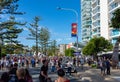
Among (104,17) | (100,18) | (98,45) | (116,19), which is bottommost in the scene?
(98,45)

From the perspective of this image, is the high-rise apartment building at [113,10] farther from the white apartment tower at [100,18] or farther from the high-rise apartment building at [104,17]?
the white apartment tower at [100,18]

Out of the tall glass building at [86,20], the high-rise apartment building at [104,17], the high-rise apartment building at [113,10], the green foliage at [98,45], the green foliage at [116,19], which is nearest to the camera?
the green foliage at [116,19]

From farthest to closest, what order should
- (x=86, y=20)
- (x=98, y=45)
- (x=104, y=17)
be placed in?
1. (x=86, y=20)
2. (x=104, y=17)
3. (x=98, y=45)

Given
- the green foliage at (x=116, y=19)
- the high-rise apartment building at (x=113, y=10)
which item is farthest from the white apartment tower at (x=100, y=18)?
the green foliage at (x=116, y=19)

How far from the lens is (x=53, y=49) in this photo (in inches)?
6531

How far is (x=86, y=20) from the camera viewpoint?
163m

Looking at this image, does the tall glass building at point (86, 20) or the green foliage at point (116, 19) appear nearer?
the green foliage at point (116, 19)

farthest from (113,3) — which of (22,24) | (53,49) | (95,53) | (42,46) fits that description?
(53,49)

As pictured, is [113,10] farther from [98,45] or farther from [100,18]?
[100,18]

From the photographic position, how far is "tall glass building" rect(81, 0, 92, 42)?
16062 centimetres

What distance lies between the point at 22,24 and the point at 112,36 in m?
44.7

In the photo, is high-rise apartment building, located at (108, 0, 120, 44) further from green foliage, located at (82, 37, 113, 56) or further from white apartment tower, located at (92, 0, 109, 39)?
green foliage, located at (82, 37, 113, 56)

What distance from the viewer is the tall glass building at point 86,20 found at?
16062 centimetres

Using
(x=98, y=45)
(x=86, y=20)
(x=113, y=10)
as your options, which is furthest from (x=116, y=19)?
(x=86, y=20)
